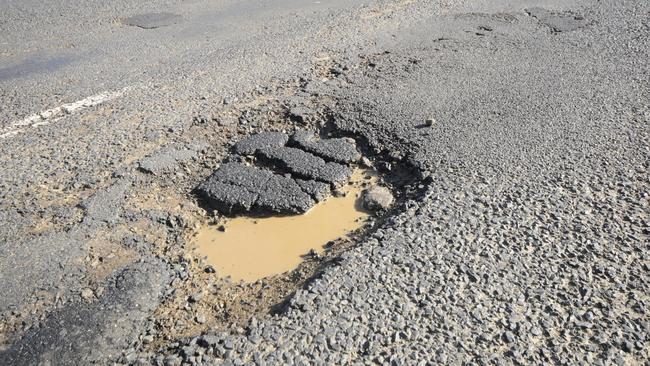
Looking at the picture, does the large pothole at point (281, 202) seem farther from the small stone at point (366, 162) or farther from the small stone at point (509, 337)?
the small stone at point (509, 337)

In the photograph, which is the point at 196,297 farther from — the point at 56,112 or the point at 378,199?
the point at 56,112

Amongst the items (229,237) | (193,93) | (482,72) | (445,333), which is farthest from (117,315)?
(482,72)

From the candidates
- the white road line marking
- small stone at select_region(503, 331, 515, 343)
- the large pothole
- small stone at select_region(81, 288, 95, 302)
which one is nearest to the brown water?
the large pothole

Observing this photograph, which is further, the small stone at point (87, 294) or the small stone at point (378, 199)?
the small stone at point (378, 199)

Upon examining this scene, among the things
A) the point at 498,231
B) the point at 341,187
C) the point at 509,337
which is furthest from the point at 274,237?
the point at 509,337

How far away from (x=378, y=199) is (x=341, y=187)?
353 mm

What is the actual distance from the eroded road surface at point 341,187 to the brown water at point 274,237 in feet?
0.18

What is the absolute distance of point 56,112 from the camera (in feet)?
15.7

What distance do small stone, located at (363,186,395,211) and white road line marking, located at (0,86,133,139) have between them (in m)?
2.88

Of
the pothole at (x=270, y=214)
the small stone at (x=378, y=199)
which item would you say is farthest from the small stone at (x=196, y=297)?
the small stone at (x=378, y=199)

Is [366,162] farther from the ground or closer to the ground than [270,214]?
farther from the ground

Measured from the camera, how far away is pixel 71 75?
552 centimetres

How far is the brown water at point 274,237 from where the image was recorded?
3.36 meters

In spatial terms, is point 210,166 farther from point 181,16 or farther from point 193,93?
point 181,16
